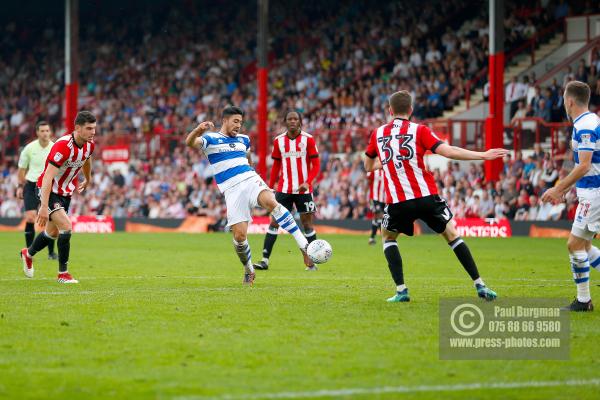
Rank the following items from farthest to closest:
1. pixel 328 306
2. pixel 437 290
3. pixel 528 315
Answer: pixel 437 290 → pixel 328 306 → pixel 528 315

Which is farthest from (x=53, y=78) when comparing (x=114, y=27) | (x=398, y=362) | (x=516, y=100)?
(x=398, y=362)

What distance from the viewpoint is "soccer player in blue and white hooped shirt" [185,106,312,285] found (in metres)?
12.3

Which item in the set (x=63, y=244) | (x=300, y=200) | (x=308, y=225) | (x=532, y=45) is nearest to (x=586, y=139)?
(x=63, y=244)

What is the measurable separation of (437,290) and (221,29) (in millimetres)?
34268

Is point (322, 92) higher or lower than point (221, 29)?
lower

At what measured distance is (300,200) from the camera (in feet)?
52.0

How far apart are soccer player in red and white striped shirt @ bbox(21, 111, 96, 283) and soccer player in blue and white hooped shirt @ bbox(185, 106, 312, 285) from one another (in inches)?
59.4

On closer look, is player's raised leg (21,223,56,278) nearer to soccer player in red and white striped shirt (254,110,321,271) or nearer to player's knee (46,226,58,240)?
player's knee (46,226,58,240)

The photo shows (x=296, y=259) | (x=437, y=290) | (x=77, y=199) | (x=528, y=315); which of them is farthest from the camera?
(x=77, y=199)

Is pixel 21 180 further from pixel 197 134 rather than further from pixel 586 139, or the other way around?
pixel 586 139

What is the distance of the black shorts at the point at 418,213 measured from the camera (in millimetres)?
10117

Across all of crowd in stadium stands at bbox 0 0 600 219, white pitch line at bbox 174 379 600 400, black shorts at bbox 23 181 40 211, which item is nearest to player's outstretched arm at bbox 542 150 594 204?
white pitch line at bbox 174 379 600 400

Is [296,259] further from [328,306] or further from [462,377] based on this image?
[462,377]

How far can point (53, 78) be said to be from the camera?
46656 millimetres
